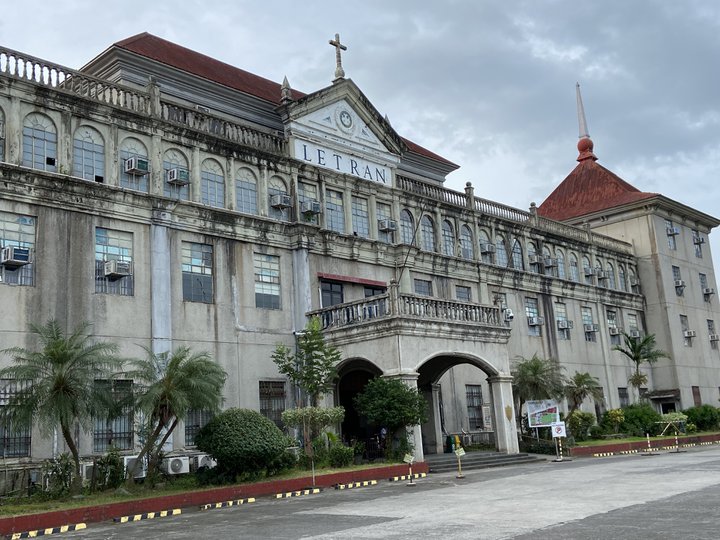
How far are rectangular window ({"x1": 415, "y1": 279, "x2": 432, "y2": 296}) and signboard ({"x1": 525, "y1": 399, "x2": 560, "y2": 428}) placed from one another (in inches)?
230

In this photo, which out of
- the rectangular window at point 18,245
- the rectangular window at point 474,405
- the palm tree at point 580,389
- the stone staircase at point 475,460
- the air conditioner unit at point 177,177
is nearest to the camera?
the rectangular window at point 18,245

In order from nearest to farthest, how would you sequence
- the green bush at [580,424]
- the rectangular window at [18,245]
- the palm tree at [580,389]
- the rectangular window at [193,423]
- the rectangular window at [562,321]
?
the rectangular window at [18,245]
the rectangular window at [193,423]
the green bush at [580,424]
the palm tree at [580,389]
the rectangular window at [562,321]

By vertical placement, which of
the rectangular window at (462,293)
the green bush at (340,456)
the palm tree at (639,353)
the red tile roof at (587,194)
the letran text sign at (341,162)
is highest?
the red tile roof at (587,194)

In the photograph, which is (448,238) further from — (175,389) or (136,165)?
(175,389)

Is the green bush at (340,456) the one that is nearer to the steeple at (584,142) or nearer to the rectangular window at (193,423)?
the rectangular window at (193,423)

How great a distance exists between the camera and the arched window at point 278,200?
26172mm

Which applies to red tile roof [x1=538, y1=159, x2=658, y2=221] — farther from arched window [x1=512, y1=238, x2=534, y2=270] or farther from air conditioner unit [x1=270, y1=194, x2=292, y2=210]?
air conditioner unit [x1=270, y1=194, x2=292, y2=210]

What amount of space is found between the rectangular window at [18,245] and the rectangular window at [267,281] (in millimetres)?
7343

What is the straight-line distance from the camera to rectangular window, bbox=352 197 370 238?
29062 millimetres

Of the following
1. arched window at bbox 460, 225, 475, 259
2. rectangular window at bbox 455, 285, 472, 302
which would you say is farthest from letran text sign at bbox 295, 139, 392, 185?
rectangular window at bbox 455, 285, 472, 302

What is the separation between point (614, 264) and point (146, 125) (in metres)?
29.7

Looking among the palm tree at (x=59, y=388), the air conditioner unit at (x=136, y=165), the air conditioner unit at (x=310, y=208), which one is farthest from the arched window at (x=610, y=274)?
the palm tree at (x=59, y=388)

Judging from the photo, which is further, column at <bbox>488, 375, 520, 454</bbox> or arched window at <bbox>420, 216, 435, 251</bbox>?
arched window at <bbox>420, 216, 435, 251</bbox>

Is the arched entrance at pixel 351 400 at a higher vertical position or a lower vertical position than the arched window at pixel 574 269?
lower
